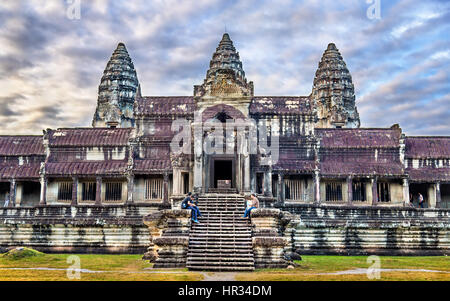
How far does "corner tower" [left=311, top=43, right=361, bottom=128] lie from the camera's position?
5197 centimetres

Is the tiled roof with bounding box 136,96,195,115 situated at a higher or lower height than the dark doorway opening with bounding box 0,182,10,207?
higher

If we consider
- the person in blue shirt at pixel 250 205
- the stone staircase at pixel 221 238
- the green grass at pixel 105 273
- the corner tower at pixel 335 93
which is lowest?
the green grass at pixel 105 273

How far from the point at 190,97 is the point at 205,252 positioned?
1764 centimetres

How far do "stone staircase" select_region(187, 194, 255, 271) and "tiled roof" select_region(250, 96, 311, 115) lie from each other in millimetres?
11679

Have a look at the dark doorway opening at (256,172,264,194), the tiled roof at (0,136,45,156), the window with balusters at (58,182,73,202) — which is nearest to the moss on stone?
the window with balusters at (58,182,73,202)

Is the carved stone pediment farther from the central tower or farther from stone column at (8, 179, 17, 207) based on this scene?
stone column at (8, 179, 17, 207)

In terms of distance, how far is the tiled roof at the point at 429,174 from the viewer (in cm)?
3036

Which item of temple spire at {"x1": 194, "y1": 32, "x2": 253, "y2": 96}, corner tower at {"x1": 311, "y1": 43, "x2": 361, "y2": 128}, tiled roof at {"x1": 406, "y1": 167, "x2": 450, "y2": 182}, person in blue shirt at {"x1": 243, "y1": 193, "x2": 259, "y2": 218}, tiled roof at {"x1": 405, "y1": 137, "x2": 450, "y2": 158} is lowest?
person in blue shirt at {"x1": 243, "y1": 193, "x2": 259, "y2": 218}

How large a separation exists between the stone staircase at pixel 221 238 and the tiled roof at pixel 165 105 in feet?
40.3

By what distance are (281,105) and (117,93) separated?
93.5 feet

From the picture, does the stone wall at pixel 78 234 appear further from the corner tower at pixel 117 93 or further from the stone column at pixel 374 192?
the corner tower at pixel 117 93

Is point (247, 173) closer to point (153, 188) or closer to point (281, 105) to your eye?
point (153, 188)

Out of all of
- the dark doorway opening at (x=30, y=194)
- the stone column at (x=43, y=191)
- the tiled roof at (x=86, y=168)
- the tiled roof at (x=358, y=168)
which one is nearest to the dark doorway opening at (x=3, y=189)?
the dark doorway opening at (x=30, y=194)
